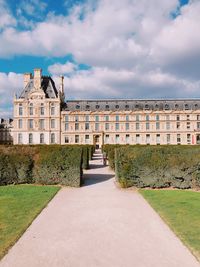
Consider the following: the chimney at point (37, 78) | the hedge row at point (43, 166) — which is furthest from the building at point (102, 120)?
the hedge row at point (43, 166)

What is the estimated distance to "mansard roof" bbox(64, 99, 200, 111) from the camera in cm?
7131

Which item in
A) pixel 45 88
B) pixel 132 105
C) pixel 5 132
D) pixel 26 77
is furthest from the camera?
pixel 5 132

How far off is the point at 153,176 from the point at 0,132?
80.9 meters

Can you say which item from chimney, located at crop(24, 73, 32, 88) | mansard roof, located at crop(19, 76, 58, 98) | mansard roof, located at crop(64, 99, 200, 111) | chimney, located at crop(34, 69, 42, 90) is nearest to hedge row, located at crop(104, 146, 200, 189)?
chimney, located at crop(34, 69, 42, 90)

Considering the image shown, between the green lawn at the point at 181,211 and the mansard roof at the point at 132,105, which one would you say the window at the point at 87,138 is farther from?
the green lawn at the point at 181,211

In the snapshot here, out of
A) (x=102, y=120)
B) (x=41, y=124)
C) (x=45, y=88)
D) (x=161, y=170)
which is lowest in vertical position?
(x=161, y=170)

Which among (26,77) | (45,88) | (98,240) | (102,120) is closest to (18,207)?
(98,240)

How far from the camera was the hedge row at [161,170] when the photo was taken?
1197 centimetres

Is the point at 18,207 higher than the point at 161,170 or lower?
lower

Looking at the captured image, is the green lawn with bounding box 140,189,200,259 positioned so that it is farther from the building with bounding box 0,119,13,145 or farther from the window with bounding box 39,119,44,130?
the building with bounding box 0,119,13,145

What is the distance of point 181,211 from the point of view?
7.81 metres

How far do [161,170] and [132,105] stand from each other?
60.8 meters

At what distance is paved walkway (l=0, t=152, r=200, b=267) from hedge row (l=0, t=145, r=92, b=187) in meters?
3.64

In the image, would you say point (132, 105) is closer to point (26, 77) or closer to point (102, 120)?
point (102, 120)
